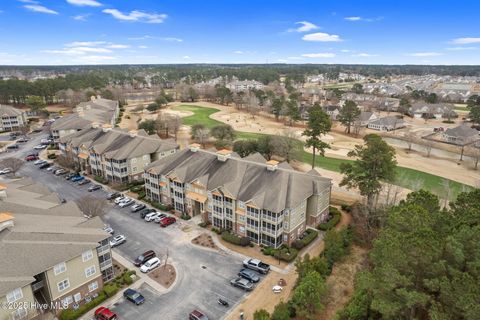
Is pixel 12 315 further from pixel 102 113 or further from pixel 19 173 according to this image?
pixel 102 113

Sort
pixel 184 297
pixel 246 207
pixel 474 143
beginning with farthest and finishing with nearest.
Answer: pixel 474 143 → pixel 246 207 → pixel 184 297

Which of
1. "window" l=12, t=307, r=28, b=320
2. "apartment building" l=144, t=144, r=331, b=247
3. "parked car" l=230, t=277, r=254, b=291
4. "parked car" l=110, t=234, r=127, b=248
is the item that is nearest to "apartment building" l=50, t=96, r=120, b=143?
"apartment building" l=144, t=144, r=331, b=247

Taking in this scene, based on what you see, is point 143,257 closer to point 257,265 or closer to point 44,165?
point 257,265

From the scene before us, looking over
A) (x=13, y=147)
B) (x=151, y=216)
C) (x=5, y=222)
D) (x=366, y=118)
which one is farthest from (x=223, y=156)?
(x=366, y=118)

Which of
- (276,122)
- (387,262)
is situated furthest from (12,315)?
(276,122)

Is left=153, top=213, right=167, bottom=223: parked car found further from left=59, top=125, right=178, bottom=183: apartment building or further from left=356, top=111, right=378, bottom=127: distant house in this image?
left=356, top=111, right=378, bottom=127: distant house

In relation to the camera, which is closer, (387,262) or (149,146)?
(387,262)

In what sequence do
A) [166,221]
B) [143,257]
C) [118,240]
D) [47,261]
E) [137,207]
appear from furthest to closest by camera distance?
[137,207] → [166,221] → [118,240] → [143,257] → [47,261]
